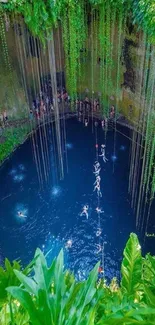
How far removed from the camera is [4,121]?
1017cm

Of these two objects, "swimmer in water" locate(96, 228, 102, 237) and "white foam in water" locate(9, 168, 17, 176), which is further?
"white foam in water" locate(9, 168, 17, 176)

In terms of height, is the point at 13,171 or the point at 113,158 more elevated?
the point at 113,158

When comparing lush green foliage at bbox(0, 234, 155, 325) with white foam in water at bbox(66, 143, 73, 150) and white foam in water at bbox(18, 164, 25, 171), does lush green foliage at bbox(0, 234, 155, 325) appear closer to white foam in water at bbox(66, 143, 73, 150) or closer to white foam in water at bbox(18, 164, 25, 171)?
white foam in water at bbox(18, 164, 25, 171)

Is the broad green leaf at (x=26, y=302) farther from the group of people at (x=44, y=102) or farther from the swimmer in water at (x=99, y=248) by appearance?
the group of people at (x=44, y=102)

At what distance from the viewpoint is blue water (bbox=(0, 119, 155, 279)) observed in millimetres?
7402

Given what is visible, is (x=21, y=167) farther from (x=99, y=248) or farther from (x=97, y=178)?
(x=99, y=248)

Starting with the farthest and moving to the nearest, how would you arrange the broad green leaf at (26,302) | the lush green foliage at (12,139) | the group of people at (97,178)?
the lush green foliage at (12,139) < the group of people at (97,178) < the broad green leaf at (26,302)

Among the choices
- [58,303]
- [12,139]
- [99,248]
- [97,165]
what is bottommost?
[99,248]

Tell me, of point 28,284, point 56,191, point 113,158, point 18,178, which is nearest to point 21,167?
point 18,178

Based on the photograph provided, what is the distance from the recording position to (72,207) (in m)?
8.34

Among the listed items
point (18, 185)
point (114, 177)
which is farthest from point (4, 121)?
point (114, 177)

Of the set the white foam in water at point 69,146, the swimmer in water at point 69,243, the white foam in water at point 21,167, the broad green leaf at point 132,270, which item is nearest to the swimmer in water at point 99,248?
the swimmer in water at point 69,243

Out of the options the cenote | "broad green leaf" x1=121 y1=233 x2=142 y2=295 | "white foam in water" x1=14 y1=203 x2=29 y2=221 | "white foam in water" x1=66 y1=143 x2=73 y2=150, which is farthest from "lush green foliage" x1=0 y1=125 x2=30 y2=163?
"broad green leaf" x1=121 y1=233 x2=142 y2=295

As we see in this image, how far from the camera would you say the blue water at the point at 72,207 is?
7.40m
